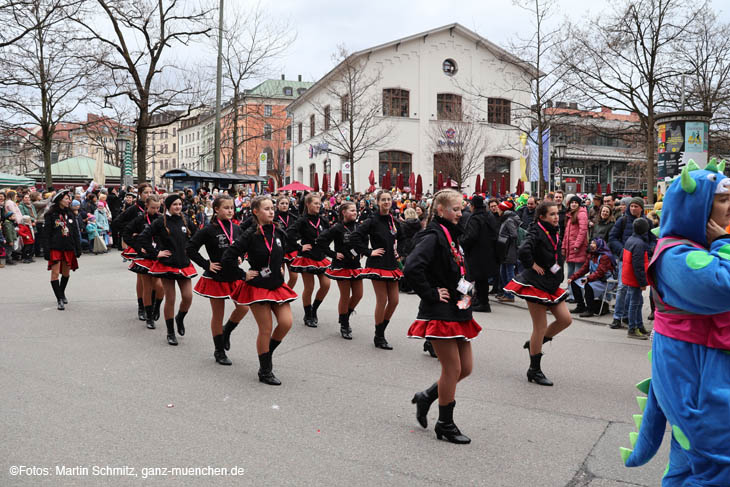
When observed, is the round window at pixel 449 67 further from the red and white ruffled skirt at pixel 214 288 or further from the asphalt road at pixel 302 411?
the red and white ruffled skirt at pixel 214 288

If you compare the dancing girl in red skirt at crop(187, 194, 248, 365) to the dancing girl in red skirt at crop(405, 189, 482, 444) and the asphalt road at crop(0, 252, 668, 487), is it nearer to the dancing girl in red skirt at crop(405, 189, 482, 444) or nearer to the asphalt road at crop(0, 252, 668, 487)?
the asphalt road at crop(0, 252, 668, 487)

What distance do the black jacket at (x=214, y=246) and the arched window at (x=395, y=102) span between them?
3605 cm

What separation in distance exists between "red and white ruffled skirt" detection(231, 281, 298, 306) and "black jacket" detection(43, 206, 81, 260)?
533 centimetres

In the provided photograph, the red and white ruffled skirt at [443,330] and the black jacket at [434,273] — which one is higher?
the black jacket at [434,273]

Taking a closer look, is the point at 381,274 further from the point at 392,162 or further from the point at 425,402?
the point at 392,162

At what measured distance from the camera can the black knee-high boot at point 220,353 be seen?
6.79 meters

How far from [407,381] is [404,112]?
1503 inches

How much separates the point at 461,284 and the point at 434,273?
235mm

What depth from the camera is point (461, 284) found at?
4.55 meters

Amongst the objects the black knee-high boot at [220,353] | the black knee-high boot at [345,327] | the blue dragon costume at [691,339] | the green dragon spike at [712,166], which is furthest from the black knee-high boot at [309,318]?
the green dragon spike at [712,166]

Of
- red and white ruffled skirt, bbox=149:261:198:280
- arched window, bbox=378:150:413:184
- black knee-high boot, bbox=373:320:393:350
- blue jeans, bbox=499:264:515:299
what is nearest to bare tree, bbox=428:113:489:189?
arched window, bbox=378:150:413:184

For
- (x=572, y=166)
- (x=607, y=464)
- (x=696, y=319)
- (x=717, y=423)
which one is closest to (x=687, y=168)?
(x=696, y=319)

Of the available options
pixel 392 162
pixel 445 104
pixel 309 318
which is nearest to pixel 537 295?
pixel 309 318

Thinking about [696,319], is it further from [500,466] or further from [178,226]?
Answer: [178,226]
